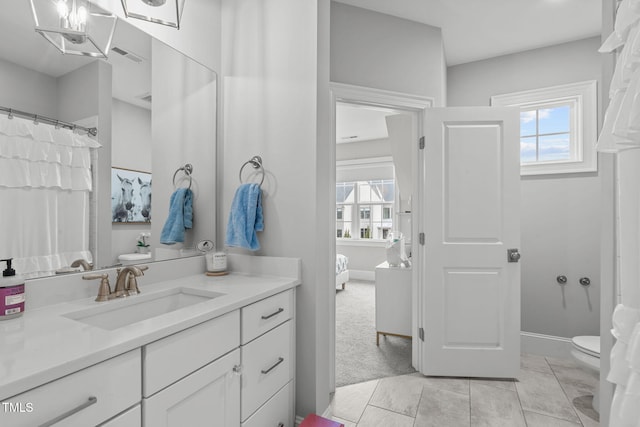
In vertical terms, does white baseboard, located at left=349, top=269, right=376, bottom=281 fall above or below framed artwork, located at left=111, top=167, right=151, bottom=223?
below

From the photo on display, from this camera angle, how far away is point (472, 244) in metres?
2.33

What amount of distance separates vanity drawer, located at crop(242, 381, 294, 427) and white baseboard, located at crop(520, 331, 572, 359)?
238 cm

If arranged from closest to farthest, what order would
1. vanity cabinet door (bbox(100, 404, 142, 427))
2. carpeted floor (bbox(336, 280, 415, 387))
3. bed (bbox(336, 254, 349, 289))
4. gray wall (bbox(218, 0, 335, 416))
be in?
vanity cabinet door (bbox(100, 404, 142, 427)) < gray wall (bbox(218, 0, 335, 416)) < carpeted floor (bbox(336, 280, 415, 387)) < bed (bbox(336, 254, 349, 289))

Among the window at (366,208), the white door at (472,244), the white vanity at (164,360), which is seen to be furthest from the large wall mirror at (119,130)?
the window at (366,208)

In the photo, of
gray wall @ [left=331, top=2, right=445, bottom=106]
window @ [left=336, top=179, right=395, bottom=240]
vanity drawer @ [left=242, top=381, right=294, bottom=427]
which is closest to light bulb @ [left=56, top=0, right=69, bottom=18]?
gray wall @ [left=331, top=2, right=445, bottom=106]

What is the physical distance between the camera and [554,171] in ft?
8.89

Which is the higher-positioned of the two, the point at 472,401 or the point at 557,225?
the point at 557,225

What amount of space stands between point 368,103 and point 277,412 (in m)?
2.09

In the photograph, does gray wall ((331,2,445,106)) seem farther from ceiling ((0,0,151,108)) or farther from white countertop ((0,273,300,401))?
white countertop ((0,273,300,401))

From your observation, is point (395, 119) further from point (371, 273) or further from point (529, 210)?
point (371, 273)

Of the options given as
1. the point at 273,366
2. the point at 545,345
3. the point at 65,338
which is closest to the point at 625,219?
the point at 273,366

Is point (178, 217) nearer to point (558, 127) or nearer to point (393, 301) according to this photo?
point (393, 301)

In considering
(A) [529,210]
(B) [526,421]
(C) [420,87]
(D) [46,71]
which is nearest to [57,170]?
(D) [46,71]

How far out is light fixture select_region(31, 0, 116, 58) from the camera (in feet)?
3.87
